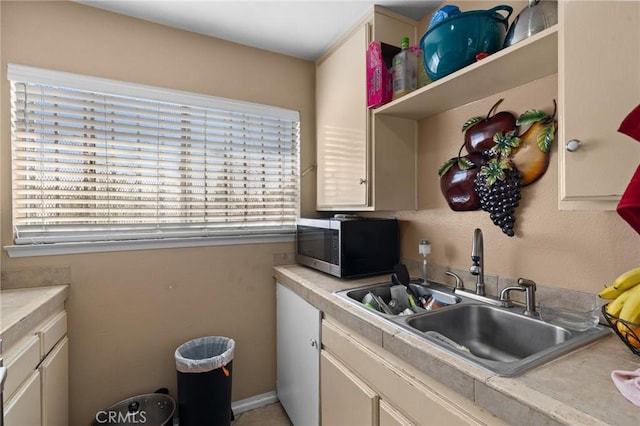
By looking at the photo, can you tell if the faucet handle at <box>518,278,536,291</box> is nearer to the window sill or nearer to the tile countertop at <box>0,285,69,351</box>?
the window sill

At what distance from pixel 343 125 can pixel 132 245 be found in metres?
1.38

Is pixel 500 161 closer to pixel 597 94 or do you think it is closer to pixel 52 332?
pixel 597 94

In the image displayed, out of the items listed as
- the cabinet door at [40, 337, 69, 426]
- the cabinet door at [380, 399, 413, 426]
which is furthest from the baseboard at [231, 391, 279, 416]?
the cabinet door at [380, 399, 413, 426]

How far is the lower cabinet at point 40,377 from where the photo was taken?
100cm

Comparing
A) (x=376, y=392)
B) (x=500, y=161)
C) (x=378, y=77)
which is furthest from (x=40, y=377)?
(x=500, y=161)

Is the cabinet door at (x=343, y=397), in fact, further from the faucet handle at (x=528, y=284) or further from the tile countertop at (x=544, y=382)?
the faucet handle at (x=528, y=284)

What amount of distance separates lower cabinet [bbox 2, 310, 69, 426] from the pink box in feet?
5.76

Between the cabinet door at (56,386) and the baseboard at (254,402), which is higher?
the cabinet door at (56,386)

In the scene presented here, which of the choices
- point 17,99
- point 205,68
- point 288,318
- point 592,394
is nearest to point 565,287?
point 592,394

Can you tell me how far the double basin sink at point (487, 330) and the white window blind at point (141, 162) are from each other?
964 mm

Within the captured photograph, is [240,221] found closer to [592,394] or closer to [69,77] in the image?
[69,77]

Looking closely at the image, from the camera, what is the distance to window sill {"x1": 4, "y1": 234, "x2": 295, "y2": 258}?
144 centimetres

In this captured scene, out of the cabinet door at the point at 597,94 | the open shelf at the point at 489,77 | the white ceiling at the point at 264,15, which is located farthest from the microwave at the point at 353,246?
the white ceiling at the point at 264,15

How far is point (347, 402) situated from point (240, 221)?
1.20 m
